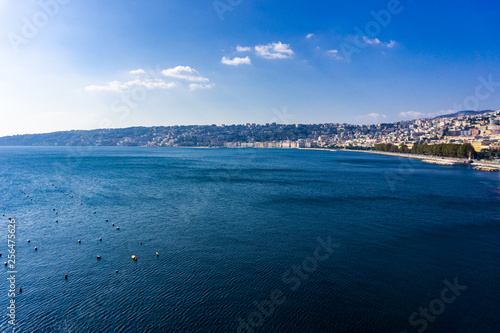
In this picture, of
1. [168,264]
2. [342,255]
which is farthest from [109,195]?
[342,255]

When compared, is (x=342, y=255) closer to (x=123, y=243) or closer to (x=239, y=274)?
(x=239, y=274)

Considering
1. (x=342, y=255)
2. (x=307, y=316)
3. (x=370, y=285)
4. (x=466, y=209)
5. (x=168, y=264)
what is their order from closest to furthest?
(x=307, y=316), (x=370, y=285), (x=168, y=264), (x=342, y=255), (x=466, y=209)

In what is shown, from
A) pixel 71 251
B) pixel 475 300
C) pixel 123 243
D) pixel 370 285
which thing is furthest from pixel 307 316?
pixel 71 251

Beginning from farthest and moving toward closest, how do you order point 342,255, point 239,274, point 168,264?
point 342,255 < point 168,264 < point 239,274

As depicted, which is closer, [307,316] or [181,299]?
[307,316]

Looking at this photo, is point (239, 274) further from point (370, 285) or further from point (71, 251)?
point (71, 251)

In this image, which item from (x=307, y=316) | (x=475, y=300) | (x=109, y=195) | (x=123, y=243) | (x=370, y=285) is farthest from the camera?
(x=109, y=195)
